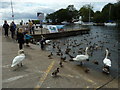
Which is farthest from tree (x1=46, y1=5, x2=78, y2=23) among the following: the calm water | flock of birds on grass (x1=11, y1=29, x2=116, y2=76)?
flock of birds on grass (x1=11, y1=29, x2=116, y2=76)

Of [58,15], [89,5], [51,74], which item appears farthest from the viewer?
[58,15]

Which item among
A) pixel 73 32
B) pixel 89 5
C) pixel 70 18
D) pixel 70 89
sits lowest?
pixel 70 89

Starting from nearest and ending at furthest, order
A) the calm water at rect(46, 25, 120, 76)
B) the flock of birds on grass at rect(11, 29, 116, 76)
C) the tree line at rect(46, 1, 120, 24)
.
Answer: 1. the flock of birds on grass at rect(11, 29, 116, 76)
2. the calm water at rect(46, 25, 120, 76)
3. the tree line at rect(46, 1, 120, 24)

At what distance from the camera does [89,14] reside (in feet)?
329

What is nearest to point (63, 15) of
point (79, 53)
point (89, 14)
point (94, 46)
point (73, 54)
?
point (89, 14)

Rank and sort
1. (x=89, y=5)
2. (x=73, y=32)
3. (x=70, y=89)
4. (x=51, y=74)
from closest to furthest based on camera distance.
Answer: (x=70, y=89) → (x=51, y=74) → (x=73, y=32) → (x=89, y=5)

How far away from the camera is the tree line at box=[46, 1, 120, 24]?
289ft

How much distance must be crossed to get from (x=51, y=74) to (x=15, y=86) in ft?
6.22

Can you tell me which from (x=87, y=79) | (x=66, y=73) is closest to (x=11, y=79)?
(x=66, y=73)

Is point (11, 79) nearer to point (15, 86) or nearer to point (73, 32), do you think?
point (15, 86)

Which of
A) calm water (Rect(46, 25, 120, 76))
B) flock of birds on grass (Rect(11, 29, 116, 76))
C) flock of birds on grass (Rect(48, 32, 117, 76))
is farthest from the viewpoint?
calm water (Rect(46, 25, 120, 76))

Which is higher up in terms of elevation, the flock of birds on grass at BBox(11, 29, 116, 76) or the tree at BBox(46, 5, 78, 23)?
the tree at BBox(46, 5, 78, 23)

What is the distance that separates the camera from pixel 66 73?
741cm

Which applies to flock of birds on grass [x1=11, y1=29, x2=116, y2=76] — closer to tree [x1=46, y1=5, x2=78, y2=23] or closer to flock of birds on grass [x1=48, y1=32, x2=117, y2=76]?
flock of birds on grass [x1=48, y1=32, x2=117, y2=76]
